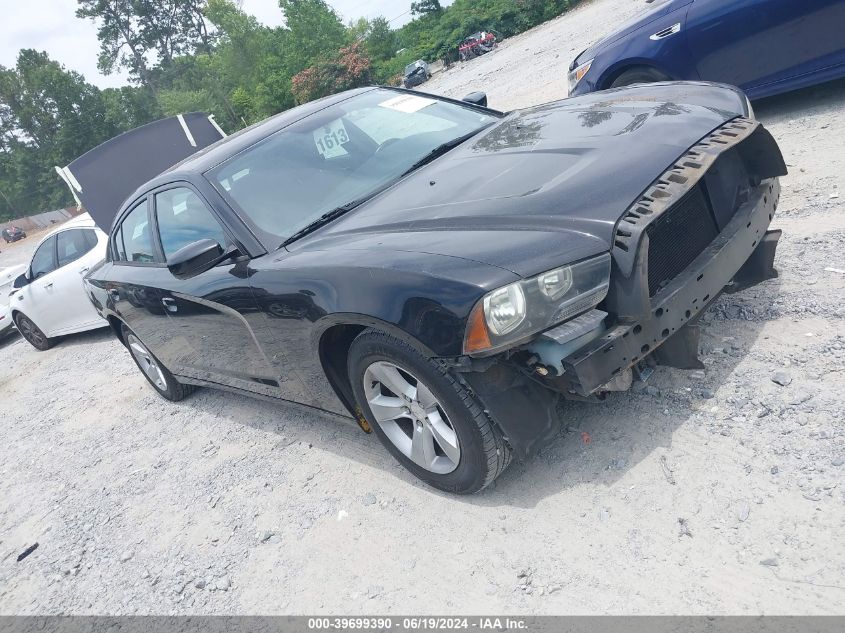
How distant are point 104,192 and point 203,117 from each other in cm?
204

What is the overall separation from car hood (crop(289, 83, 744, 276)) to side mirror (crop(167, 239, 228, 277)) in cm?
45

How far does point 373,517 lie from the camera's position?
9.86ft

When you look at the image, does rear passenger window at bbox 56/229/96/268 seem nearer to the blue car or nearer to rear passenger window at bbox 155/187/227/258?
rear passenger window at bbox 155/187/227/258

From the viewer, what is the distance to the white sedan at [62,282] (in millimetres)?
7961

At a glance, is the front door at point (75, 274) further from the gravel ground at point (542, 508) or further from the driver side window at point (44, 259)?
the gravel ground at point (542, 508)

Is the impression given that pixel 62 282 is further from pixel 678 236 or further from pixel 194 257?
pixel 678 236

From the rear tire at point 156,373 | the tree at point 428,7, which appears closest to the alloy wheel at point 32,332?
the rear tire at point 156,373

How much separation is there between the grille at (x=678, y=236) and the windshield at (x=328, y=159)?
151 cm

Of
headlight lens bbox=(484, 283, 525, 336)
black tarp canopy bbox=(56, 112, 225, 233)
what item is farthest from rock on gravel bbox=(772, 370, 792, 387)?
black tarp canopy bbox=(56, 112, 225, 233)

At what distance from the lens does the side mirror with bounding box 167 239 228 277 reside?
3164 millimetres

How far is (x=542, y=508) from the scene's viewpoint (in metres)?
2.68

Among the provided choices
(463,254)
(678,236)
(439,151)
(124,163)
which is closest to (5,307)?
(124,163)

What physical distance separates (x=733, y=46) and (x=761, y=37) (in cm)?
23

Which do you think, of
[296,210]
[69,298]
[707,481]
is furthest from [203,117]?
[707,481]
